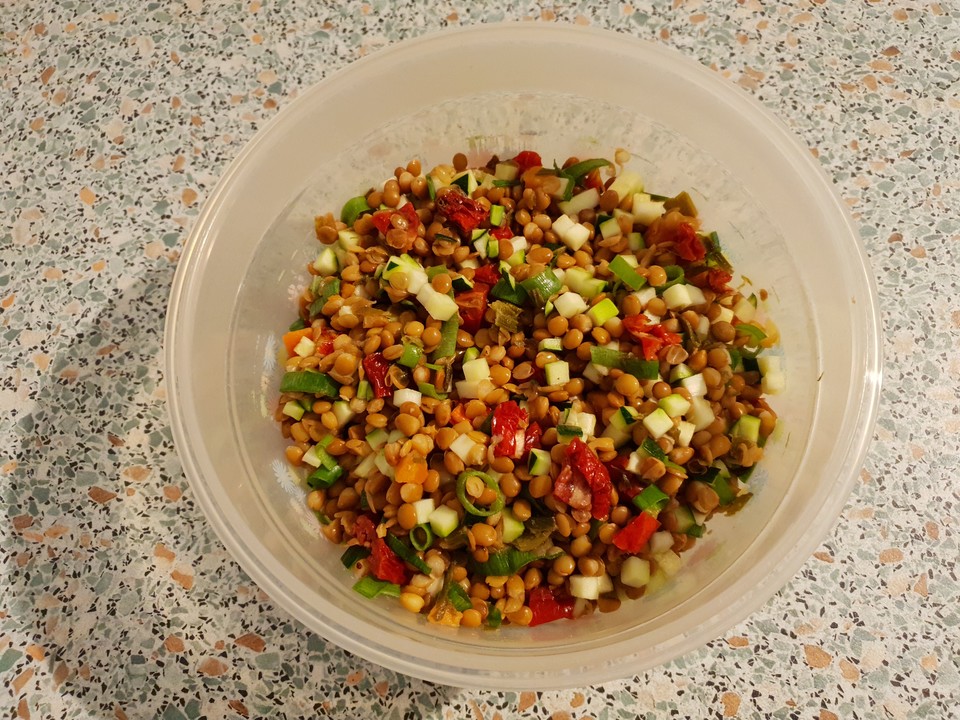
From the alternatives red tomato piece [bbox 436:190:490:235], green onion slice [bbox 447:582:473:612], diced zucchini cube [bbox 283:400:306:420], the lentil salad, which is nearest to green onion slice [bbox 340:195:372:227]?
the lentil salad

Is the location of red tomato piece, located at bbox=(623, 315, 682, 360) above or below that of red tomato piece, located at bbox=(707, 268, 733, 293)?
below

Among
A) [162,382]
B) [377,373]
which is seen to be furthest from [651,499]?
[162,382]

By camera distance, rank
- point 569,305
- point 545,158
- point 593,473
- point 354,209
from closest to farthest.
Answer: point 593,473 → point 569,305 → point 354,209 → point 545,158

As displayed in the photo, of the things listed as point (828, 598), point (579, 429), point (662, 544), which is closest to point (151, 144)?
point (579, 429)

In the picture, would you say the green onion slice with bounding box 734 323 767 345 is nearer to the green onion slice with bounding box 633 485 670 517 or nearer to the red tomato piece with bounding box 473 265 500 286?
the green onion slice with bounding box 633 485 670 517

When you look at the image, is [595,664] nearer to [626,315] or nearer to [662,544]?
[662,544]

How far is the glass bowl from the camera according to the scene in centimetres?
109

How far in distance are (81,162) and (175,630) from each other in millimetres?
1003

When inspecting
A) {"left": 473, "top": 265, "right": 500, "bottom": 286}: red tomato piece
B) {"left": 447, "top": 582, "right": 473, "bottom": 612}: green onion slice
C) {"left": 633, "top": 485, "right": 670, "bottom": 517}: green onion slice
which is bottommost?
{"left": 447, "top": 582, "right": 473, "bottom": 612}: green onion slice

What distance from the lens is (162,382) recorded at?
4.66 feet

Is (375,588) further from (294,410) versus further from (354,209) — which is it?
(354,209)

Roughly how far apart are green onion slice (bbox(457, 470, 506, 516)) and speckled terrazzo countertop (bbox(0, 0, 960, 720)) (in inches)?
14.1

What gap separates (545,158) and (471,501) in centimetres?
73

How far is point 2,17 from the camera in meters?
1.70
